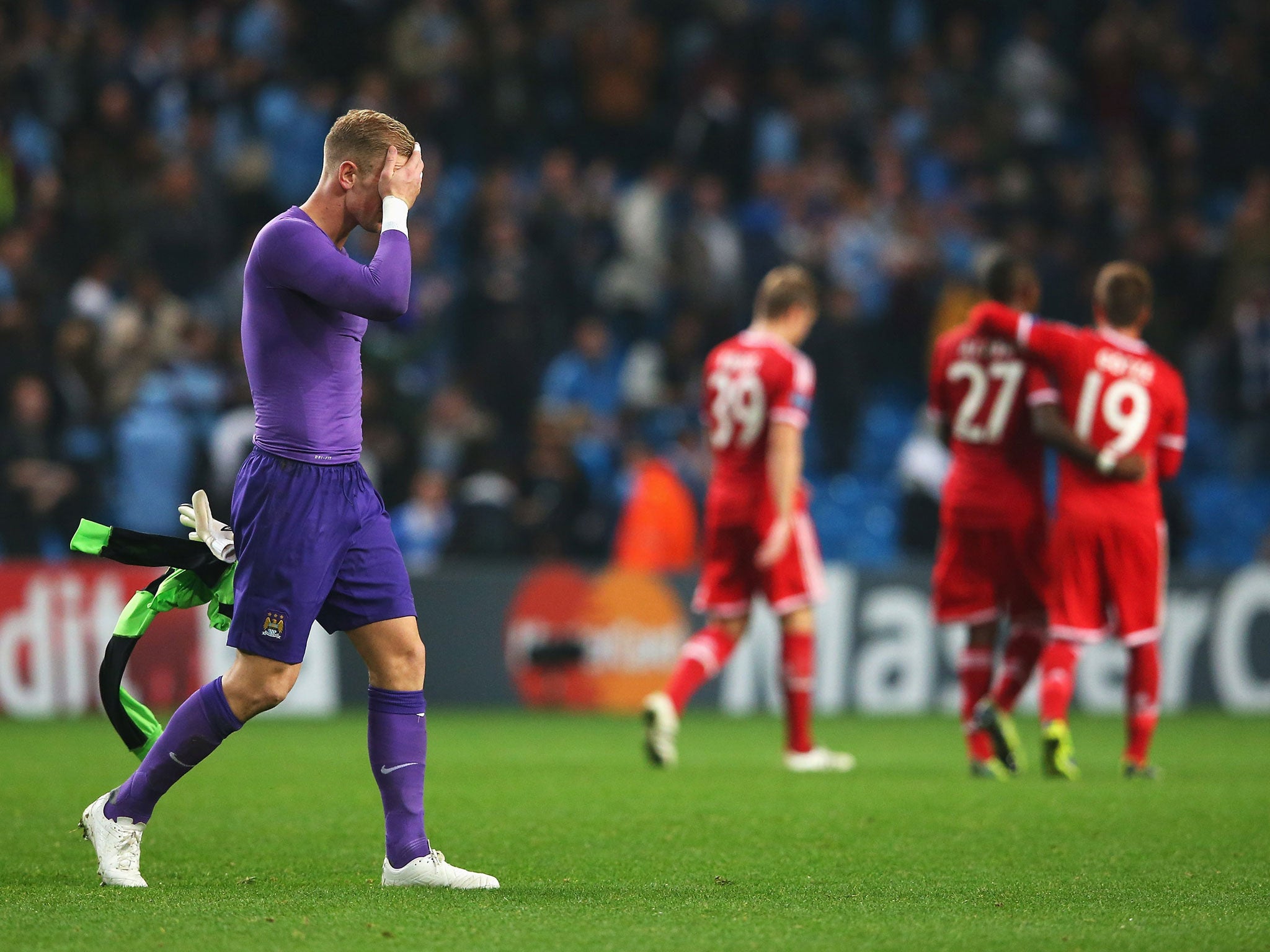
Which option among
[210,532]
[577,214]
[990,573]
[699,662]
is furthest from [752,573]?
[577,214]

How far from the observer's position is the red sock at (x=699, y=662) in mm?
9094

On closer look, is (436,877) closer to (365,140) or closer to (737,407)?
(365,140)

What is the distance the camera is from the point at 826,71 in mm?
18516

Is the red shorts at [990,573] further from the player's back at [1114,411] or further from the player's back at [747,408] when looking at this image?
the player's back at [747,408]

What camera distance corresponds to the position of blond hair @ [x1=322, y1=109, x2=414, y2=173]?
5062 mm

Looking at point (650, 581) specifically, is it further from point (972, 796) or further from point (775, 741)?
point (972, 796)

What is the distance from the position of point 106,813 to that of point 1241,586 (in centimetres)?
1022

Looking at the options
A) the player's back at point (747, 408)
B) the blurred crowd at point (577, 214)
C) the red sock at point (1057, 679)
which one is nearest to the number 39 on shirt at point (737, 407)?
the player's back at point (747, 408)

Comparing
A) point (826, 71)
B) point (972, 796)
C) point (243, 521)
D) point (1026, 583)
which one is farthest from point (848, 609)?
point (243, 521)

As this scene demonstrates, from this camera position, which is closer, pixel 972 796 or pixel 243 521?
pixel 243 521

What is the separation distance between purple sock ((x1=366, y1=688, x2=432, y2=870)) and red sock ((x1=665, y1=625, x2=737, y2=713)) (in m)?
3.91

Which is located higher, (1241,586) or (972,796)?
(1241,586)

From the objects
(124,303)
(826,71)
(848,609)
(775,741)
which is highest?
(826,71)

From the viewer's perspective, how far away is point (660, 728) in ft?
29.3
